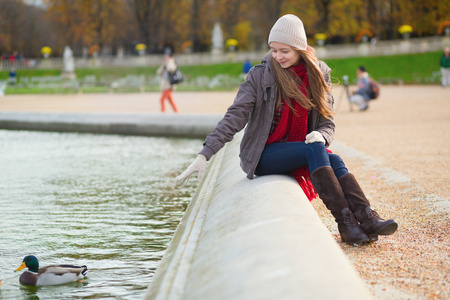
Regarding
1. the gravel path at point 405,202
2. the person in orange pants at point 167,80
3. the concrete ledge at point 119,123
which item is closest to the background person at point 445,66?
the person in orange pants at point 167,80

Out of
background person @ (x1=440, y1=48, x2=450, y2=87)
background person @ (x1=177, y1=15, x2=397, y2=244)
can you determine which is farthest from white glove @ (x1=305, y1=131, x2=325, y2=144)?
background person @ (x1=440, y1=48, x2=450, y2=87)

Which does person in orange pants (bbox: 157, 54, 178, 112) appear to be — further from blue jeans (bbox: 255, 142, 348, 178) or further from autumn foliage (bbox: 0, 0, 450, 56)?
autumn foliage (bbox: 0, 0, 450, 56)

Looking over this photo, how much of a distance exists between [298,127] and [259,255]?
195 centimetres

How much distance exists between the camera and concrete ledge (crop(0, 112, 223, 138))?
13328 mm

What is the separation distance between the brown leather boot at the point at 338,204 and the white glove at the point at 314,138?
0.28m

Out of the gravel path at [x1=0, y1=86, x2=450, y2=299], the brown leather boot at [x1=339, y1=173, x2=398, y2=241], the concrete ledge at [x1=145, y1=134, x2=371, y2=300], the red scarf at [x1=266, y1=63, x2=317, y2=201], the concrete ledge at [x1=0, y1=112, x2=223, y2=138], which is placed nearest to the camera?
the concrete ledge at [x1=145, y1=134, x2=371, y2=300]

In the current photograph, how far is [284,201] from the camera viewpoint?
4129mm

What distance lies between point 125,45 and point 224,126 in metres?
69.3

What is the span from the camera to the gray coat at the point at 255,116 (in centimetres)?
481

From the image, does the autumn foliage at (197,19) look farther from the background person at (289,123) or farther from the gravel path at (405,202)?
the background person at (289,123)

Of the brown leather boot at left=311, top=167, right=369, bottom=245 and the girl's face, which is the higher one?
the girl's face

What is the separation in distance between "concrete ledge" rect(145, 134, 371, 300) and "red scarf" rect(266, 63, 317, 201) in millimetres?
197

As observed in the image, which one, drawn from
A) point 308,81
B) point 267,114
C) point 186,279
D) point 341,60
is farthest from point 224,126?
point 341,60

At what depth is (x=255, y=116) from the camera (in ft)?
16.3
